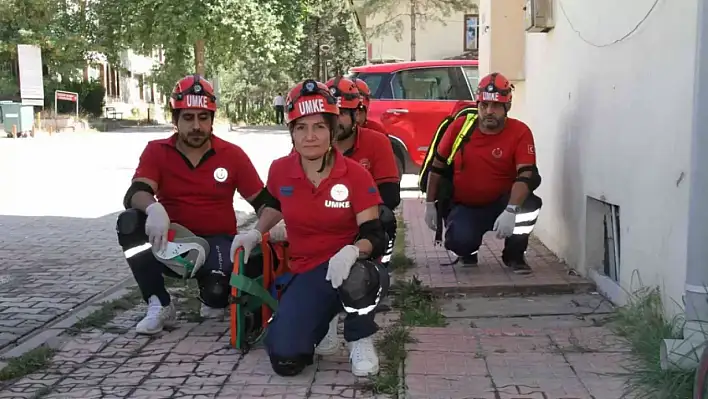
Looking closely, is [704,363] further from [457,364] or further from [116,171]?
[116,171]

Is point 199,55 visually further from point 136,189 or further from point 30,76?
point 136,189

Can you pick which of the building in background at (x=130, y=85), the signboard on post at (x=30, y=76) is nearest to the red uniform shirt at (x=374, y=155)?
the signboard on post at (x=30, y=76)

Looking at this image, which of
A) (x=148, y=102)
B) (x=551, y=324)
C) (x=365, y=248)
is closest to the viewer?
(x=365, y=248)

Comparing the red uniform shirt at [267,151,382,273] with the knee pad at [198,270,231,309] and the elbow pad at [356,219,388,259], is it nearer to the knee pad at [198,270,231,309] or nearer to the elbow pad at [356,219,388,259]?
the elbow pad at [356,219,388,259]

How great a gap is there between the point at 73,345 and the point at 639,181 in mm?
3387

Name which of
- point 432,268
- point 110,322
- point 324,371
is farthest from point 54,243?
point 324,371

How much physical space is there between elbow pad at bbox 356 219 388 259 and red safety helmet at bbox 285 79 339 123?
1.90 feet

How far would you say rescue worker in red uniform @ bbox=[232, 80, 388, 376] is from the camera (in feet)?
12.3

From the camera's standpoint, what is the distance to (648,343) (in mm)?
3775

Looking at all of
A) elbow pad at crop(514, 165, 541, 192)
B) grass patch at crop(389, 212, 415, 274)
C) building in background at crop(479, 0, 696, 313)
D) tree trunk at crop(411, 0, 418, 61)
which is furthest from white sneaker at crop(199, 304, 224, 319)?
tree trunk at crop(411, 0, 418, 61)

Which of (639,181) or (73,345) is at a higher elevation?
(639,181)

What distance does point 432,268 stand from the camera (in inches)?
245

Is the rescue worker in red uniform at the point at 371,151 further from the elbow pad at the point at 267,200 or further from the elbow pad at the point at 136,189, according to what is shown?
the elbow pad at the point at 136,189

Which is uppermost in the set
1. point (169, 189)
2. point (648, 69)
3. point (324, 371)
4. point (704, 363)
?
point (648, 69)
